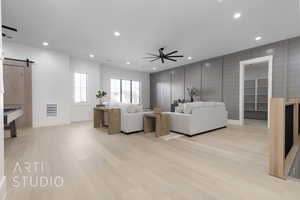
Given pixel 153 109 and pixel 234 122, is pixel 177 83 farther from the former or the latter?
pixel 153 109

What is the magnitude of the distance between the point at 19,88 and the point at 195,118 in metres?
5.77

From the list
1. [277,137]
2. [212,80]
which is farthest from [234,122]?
[277,137]

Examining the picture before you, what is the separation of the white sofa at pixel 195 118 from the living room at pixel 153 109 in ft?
0.10

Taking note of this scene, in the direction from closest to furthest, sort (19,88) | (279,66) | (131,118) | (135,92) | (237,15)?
(237,15)
(131,118)
(279,66)
(19,88)
(135,92)

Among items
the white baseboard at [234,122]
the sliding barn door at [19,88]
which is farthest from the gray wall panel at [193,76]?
the sliding barn door at [19,88]

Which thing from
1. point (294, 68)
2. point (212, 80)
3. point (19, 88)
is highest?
point (294, 68)

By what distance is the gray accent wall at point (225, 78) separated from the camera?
418 cm

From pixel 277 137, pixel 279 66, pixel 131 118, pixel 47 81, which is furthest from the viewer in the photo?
pixel 47 81

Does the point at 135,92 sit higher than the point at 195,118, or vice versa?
the point at 135,92

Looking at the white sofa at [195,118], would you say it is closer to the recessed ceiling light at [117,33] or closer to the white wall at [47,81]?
the recessed ceiling light at [117,33]

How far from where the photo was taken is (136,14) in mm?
2904

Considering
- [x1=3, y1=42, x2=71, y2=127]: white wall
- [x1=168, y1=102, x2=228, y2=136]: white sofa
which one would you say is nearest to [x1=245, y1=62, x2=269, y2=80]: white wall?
[x1=168, y1=102, x2=228, y2=136]: white sofa

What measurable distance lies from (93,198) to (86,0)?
3.12 m

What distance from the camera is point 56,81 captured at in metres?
5.14
